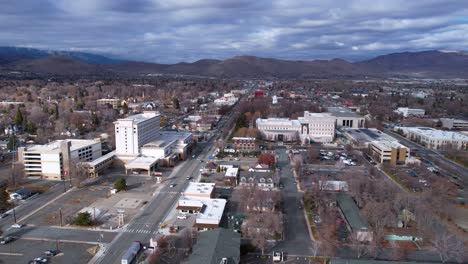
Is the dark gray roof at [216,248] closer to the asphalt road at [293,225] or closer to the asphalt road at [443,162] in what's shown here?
the asphalt road at [293,225]

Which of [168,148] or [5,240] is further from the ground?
[168,148]

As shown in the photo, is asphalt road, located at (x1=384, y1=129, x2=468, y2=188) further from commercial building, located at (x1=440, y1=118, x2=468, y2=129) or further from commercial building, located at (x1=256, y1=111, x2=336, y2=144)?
commercial building, located at (x1=440, y1=118, x2=468, y2=129)

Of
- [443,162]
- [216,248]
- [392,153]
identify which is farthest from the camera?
[443,162]

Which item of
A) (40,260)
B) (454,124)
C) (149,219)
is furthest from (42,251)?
(454,124)

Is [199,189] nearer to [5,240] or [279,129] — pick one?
[5,240]

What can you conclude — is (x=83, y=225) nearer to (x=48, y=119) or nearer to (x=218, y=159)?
(x=218, y=159)

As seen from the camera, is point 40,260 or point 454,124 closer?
point 40,260

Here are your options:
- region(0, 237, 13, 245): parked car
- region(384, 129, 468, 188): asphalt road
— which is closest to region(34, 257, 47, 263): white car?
region(0, 237, 13, 245): parked car
